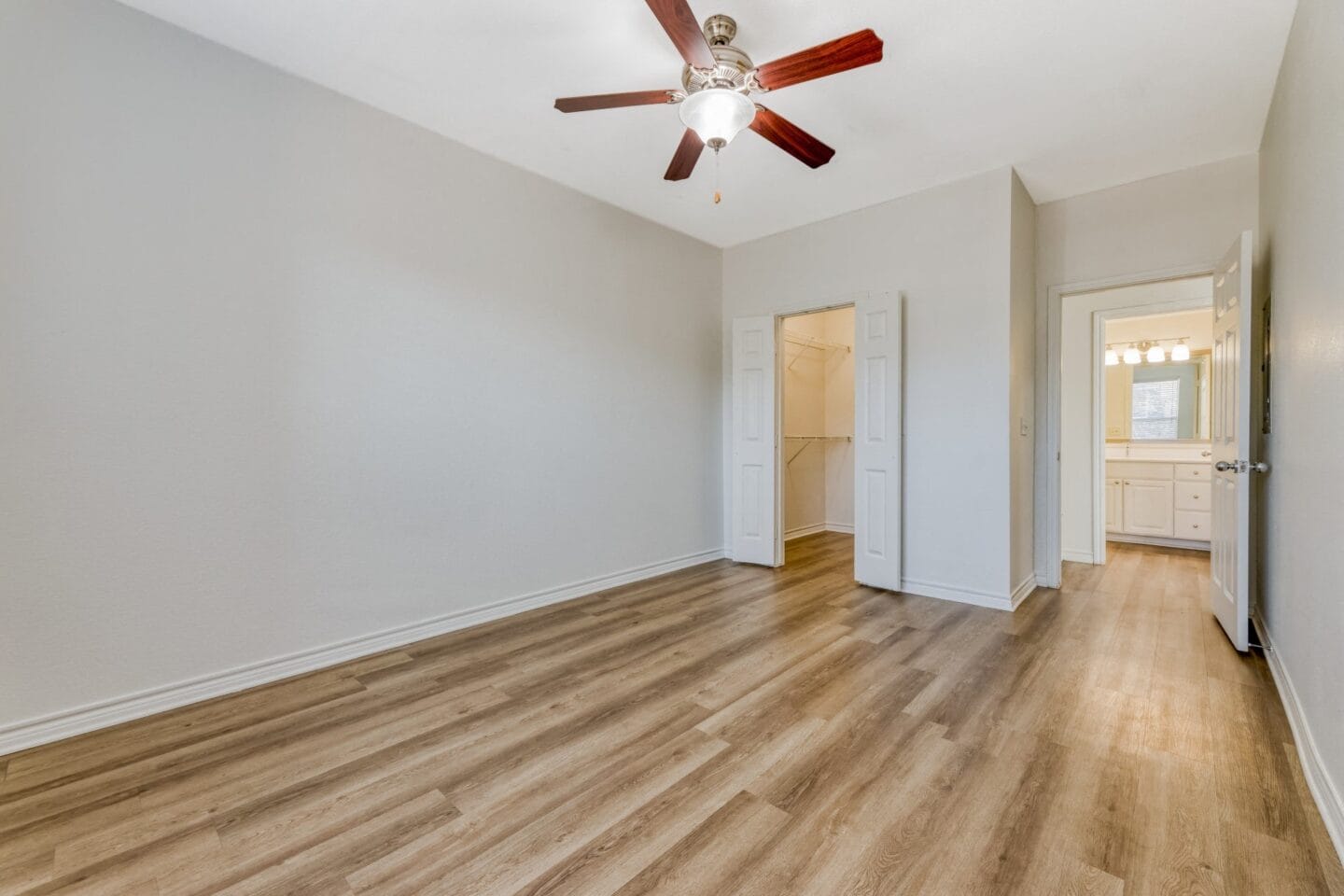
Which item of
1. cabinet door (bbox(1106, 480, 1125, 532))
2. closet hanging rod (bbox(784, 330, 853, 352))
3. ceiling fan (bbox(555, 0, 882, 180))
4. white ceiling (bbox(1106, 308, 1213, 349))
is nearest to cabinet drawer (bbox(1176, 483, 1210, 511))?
cabinet door (bbox(1106, 480, 1125, 532))

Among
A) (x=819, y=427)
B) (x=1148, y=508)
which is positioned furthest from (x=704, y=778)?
(x=1148, y=508)

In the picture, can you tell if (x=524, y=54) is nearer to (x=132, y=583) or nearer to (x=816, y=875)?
(x=132, y=583)

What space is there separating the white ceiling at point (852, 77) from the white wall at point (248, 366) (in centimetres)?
30

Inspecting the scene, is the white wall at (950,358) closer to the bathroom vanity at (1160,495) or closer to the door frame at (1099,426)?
the door frame at (1099,426)

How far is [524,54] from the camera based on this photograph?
246 centimetres

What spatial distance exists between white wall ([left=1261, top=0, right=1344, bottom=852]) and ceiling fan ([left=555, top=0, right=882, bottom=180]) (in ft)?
4.44

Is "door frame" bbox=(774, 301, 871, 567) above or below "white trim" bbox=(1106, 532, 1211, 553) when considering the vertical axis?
above

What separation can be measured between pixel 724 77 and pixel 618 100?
0.41m

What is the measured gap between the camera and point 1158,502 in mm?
5465

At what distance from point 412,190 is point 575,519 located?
214 centimetres

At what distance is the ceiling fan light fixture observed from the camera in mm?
2074

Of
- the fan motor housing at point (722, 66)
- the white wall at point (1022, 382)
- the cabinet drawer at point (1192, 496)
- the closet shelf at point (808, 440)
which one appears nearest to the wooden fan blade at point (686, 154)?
the fan motor housing at point (722, 66)

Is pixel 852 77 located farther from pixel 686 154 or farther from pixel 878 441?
pixel 878 441

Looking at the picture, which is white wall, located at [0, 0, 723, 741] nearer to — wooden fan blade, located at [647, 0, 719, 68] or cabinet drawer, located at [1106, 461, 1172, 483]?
wooden fan blade, located at [647, 0, 719, 68]
